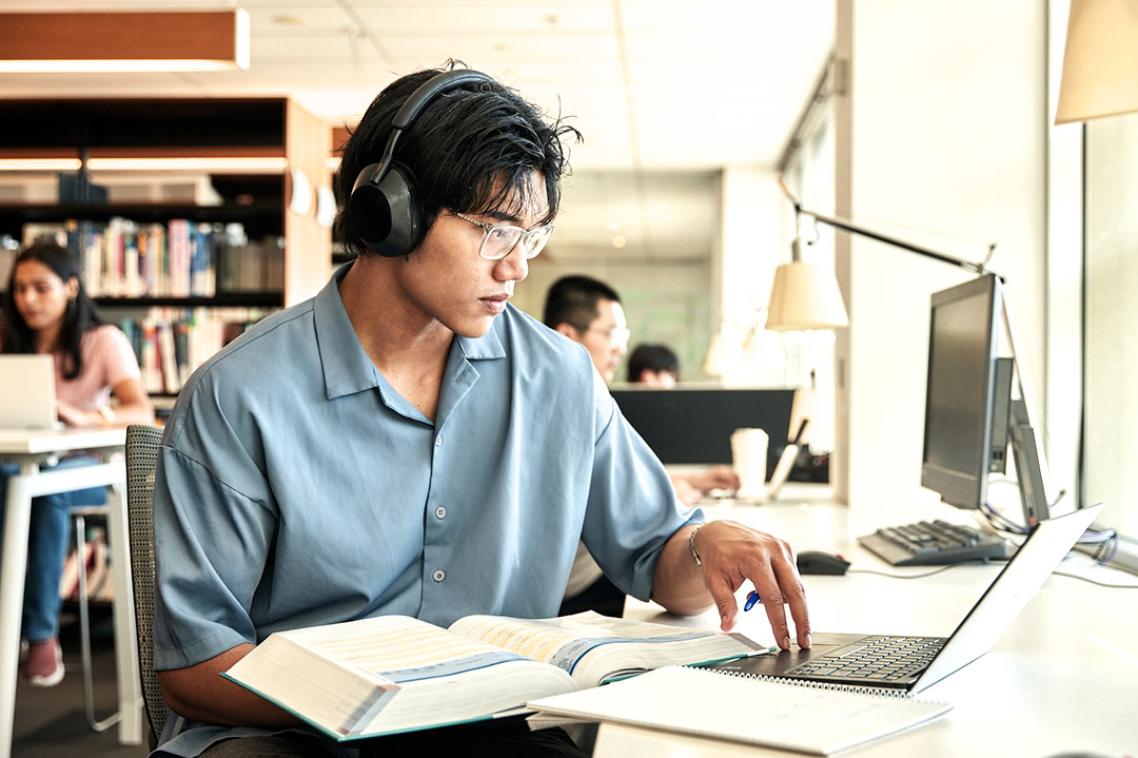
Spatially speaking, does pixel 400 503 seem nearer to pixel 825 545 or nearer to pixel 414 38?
pixel 825 545

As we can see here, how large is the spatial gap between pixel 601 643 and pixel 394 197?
1.62ft

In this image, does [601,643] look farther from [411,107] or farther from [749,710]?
[411,107]

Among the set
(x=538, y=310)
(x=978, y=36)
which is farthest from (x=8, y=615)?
(x=538, y=310)

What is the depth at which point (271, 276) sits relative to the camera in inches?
213

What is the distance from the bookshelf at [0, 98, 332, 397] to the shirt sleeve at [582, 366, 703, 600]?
4.20m

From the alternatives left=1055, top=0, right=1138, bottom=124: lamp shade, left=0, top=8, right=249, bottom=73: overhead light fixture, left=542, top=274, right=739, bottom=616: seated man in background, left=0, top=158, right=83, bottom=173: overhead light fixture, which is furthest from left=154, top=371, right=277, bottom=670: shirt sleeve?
left=0, top=158, right=83, bottom=173: overhead light fixture

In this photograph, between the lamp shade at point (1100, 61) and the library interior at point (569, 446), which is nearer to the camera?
the library interior at point (569, 446)

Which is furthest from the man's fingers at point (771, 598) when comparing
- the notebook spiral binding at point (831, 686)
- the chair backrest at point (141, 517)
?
the chair backrest at point (141, 517)

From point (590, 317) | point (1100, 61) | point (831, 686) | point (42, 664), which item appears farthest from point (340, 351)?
point (42, 664)

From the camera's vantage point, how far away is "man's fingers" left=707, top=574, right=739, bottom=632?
1107 mm

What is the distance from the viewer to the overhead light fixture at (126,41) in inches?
177

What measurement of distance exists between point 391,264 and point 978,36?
180 cm

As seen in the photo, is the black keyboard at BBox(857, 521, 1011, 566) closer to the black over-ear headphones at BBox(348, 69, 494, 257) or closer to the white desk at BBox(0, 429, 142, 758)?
the black over-ear headphones at BBox(348, 69, 494, 257)

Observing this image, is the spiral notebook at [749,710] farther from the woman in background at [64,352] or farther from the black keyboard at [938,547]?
the woman in background at [64,352]
